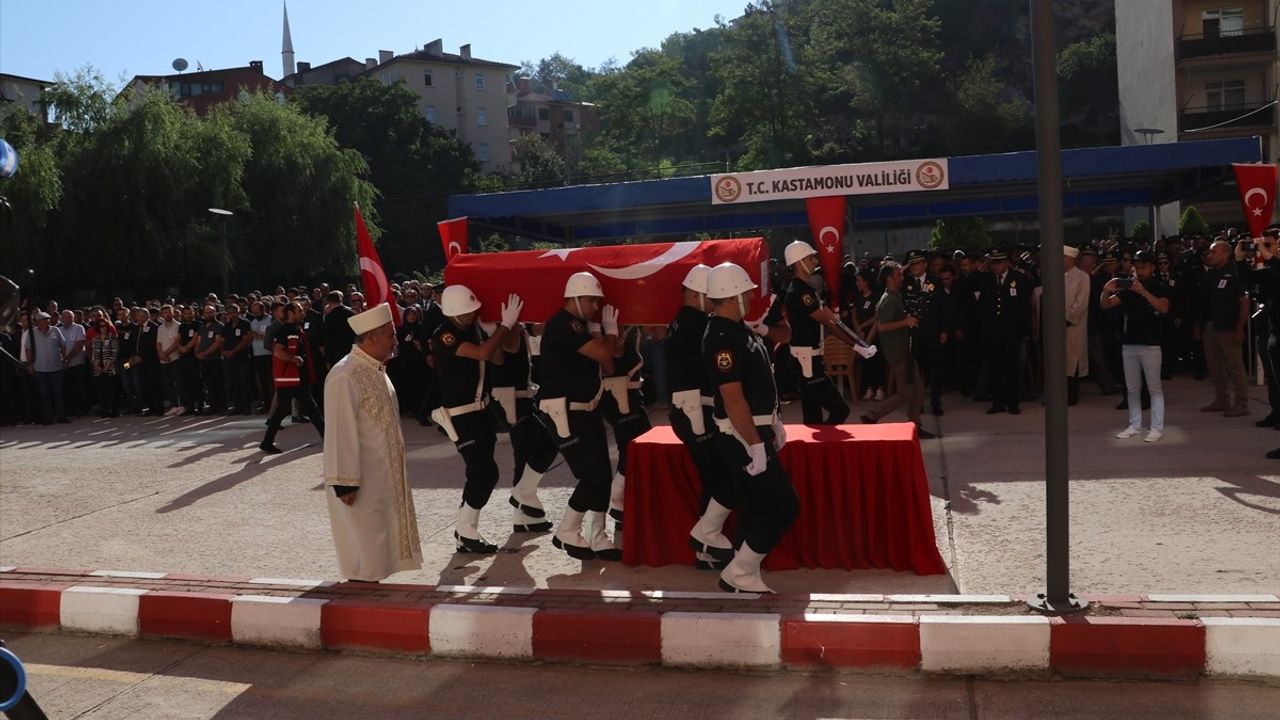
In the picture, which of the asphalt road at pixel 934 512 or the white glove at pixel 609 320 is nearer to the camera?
the asphalt road at pixel 934 512

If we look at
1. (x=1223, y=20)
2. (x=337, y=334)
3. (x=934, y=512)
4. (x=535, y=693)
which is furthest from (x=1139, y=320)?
(x=1223, y=20)

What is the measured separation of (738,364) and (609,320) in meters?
1.65

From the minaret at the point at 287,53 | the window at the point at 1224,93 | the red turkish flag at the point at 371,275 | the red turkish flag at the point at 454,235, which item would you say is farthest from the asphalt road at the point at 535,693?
the minaret at the point at 287,53

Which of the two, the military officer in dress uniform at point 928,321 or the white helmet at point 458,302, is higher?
the white helmet at point 458,302

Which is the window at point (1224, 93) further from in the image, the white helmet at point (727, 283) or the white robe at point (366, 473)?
the white robe at point (366, 473)

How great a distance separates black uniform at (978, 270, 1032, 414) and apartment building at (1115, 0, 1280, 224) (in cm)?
3515

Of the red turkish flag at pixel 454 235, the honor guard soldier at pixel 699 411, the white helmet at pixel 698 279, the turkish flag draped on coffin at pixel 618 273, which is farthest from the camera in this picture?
the red turkish flag at pixel 454 235

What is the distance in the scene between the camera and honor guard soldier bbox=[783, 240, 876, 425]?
9.73 metres

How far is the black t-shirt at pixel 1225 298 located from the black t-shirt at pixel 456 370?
26.7 ft

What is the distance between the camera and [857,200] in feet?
71.8

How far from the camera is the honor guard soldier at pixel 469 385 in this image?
808cm

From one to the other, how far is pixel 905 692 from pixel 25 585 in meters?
5.71

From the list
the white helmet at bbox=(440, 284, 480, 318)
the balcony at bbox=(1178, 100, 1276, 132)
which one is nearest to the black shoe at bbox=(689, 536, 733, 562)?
the white helmet at bbox=(440, 284, 480, 318)

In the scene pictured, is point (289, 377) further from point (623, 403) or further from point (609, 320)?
point (609, 320)
